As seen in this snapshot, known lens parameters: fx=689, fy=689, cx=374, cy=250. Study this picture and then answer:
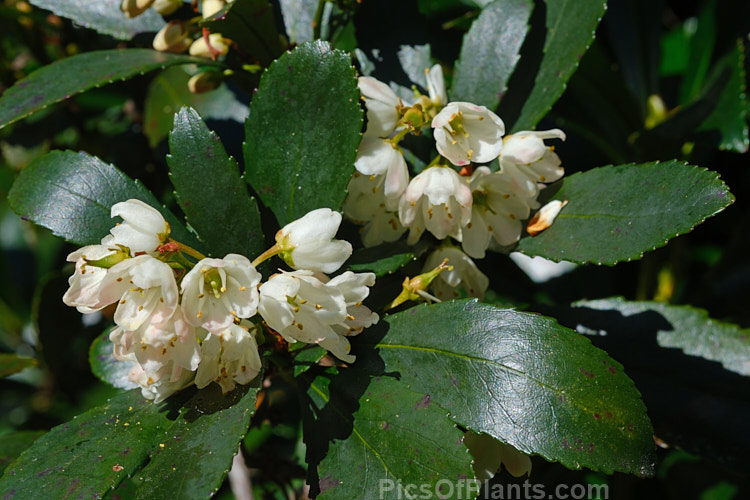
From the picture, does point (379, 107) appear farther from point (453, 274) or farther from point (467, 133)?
point (453, 274)

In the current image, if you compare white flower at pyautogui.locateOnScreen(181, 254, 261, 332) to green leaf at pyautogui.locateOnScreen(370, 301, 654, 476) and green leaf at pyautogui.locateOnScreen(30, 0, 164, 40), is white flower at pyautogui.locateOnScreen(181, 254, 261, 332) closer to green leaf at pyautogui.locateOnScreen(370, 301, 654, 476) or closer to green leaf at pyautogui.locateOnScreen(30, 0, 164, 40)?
green leaf at pyautogui.locateOnScreen(370, 301, 654, 476)

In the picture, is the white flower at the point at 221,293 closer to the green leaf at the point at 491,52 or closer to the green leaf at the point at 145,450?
the green leaf at the point at 145,450

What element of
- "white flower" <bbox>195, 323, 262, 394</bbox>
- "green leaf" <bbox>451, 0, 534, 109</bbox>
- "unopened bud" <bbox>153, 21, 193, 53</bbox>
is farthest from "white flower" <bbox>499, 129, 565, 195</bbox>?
"unopened bud" <bbox>153, 21, 193, 53</bbox>

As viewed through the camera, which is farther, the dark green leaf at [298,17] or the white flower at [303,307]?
the dark green leaf at [298,17]

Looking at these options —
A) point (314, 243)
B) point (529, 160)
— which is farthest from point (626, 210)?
point (314, 243)

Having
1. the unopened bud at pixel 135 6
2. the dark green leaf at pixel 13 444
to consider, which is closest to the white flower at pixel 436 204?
Result: the unopened bud at pixel 135 6

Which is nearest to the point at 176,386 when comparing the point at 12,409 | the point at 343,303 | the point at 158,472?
the point at 158,472
